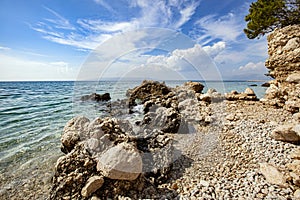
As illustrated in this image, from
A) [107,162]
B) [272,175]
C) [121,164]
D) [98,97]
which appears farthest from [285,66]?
[98,97]

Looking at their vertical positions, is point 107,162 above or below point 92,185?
above

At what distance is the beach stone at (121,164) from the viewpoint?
119 inches

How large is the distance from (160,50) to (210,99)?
4.67m

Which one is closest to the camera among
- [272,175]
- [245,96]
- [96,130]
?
[272,175]

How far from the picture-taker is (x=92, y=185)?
3.01 metres

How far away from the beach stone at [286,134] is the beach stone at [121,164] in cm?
381

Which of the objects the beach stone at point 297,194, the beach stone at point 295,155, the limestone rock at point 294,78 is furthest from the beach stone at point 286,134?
the limestone rock at point 294,78

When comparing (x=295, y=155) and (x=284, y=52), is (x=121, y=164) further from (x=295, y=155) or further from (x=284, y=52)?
(x=284, y=52)

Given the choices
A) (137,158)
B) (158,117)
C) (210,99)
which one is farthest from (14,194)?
(210,99)

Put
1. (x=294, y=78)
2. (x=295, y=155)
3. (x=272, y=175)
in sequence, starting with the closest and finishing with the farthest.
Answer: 1. (x=272, y=175)
2. (x=295, y=155)
3. (x=294, y=78)

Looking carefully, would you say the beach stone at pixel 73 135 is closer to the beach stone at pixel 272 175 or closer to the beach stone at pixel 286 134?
the beach stone at pixel 272 175

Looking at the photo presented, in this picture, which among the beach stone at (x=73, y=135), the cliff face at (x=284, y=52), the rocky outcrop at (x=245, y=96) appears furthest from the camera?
the rocky outcrop at (x=245, y=96)

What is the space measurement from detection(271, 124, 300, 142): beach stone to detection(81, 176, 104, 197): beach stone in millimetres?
4545

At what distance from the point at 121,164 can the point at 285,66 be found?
8310 millimetres
